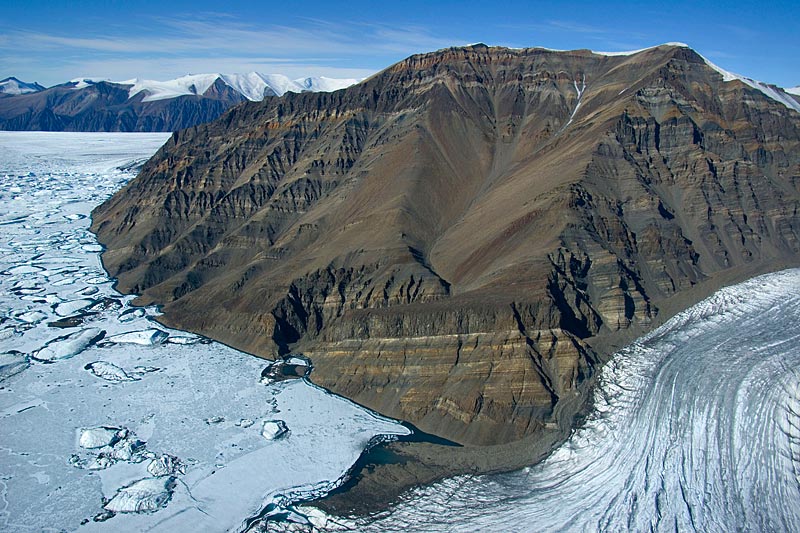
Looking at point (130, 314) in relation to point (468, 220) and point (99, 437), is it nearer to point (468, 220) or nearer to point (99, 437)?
point (99, 437)

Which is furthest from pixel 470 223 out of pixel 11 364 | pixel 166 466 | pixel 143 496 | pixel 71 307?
pixel 11 364

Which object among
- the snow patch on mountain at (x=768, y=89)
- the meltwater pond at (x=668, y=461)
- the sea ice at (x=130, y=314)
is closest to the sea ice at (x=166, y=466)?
the meltwater pond at (x=668, y=461)

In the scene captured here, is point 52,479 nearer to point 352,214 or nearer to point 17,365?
point 17,365

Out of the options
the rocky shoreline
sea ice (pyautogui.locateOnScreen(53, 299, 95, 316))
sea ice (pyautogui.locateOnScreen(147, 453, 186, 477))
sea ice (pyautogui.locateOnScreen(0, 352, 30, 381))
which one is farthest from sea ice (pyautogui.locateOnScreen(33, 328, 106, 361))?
sea ice (pyautogui.locateOnScreen(147, 453, 186, 477))

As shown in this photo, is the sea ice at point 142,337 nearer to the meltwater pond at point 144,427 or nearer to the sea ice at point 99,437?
the meltwater pond at point 144,427

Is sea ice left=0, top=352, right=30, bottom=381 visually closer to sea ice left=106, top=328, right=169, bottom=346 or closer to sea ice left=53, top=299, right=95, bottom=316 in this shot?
sea ice left=106, top=328, right=169, bottom=346

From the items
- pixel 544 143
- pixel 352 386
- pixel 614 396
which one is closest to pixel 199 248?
pixel 352 386
